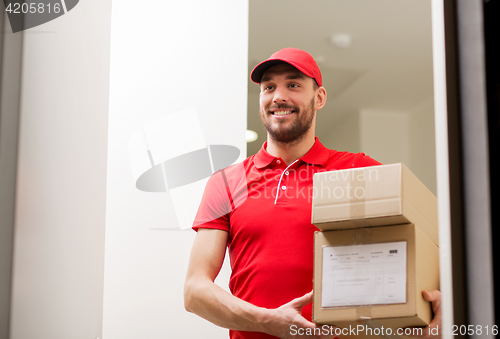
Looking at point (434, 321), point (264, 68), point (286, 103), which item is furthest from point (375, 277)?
point (264, 68)

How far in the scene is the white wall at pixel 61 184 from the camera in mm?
1619

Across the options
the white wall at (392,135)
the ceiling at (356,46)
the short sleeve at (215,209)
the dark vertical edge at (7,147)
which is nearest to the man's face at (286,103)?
the short sleeve at (215,209)

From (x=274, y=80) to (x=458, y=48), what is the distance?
0.90 m

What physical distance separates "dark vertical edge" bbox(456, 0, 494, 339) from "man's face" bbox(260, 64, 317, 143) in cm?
87

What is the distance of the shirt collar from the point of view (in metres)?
1.41

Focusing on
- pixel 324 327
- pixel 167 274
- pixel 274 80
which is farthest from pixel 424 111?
pixel 324 327

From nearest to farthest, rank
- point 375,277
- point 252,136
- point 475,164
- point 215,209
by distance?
point 475,164 → point 375,277 → point 215,209 → point 252,136

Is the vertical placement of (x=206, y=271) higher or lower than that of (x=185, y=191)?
lower

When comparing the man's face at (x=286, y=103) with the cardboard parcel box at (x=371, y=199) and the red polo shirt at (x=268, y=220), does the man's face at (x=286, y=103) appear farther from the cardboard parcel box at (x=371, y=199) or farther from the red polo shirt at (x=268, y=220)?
the cardboard parcel box at (x=371, y=199)

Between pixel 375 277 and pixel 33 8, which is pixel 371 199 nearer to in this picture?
pixel 375 277

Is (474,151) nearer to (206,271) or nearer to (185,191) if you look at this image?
(206,271)

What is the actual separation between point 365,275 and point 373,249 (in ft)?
0.17

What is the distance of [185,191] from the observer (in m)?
1.74

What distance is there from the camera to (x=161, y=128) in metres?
1.78
